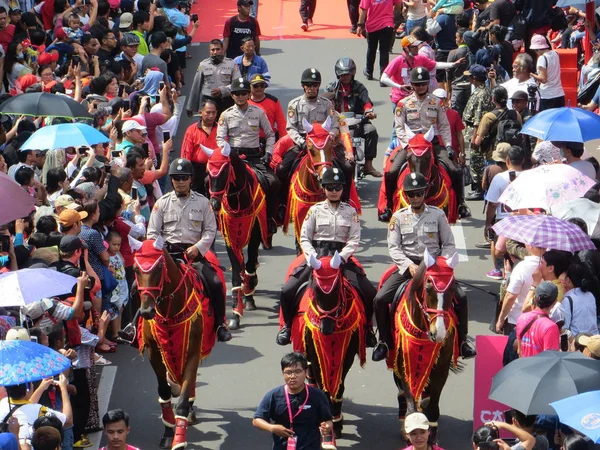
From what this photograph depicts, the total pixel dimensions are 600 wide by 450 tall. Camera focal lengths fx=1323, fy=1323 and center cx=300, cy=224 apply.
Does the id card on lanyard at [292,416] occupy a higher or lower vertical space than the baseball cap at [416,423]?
lower

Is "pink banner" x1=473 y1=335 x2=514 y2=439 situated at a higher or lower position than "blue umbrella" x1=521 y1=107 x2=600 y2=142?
lower

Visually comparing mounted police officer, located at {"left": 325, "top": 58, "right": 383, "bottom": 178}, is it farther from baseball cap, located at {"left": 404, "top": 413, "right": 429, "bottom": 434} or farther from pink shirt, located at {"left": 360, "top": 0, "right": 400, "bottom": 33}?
baseball cap, located at {"left": 404, "top": 413, "right": 429, "bottom": 434}

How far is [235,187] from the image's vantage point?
15.9 m

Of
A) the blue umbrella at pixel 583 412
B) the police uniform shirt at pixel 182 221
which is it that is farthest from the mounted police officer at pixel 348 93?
the blue umbrella at pixel 583 412

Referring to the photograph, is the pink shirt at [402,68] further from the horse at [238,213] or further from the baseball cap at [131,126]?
the baseball cap at [131,126]

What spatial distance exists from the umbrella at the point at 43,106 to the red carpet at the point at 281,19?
12981 mm

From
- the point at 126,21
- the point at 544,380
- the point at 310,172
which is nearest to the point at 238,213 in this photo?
the point at 310,172

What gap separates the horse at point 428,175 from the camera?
15.6 m

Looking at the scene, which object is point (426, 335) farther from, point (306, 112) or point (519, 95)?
point (519, 95)

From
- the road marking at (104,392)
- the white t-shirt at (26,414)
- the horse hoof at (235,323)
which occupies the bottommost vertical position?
the road marking at (104,392)

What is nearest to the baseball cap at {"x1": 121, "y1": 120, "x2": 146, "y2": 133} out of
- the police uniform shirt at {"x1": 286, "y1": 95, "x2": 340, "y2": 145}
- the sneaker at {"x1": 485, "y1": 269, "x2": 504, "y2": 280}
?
the police uniform shirt at {"x1": 286, "y1": 95, "x2": 340, "y2": 145}

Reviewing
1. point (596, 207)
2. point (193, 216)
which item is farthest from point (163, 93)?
point (596, 207)

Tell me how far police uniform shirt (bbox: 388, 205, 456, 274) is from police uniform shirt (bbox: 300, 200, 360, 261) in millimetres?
519

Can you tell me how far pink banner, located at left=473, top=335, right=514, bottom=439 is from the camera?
40.7 feet
